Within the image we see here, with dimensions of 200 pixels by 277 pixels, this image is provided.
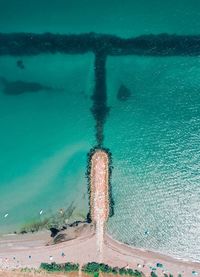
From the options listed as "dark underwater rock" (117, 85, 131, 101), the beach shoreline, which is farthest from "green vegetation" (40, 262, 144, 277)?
"dark underwater rock" (117, 85, 131, 101)

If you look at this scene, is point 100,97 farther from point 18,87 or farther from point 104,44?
point 18,87

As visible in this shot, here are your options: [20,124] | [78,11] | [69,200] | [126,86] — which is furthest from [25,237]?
[78,11]

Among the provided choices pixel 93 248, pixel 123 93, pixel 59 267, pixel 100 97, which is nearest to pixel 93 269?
pixel 93 248

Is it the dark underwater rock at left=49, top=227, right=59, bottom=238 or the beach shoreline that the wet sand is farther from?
the dark underwater rock at left=49, top=227, right=59, bottom=238

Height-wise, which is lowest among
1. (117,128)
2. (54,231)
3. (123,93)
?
(54,231)

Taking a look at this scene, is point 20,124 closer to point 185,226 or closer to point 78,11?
point 78,11
